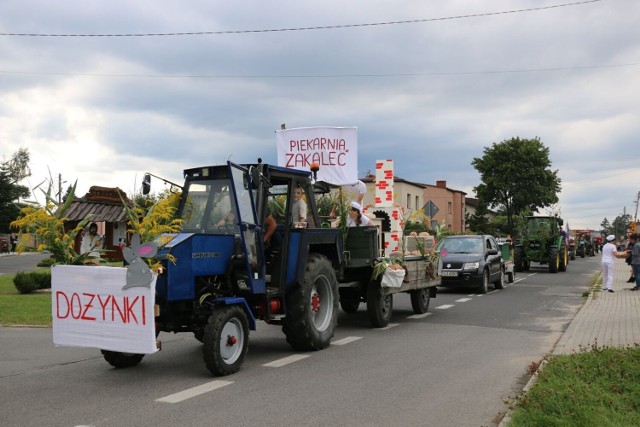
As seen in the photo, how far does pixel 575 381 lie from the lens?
19.8 ft

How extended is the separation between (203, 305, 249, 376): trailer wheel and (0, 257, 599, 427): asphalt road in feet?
0.56

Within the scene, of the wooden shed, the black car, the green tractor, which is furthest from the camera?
the green tractor

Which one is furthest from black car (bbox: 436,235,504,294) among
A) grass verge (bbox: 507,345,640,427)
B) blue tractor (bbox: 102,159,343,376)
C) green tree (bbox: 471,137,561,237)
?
green tree (bbox: 471,137,561,237)

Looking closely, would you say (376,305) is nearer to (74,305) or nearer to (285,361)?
(285,361)

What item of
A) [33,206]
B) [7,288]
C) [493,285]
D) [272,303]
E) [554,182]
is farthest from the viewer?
[554,182]

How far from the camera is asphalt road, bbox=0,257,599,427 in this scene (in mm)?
5523

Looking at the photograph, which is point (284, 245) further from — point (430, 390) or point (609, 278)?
point (609, 278)

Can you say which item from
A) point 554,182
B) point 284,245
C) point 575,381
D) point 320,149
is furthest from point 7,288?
point 554,182

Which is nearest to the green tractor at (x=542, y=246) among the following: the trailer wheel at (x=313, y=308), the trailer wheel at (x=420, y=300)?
the trailer wheel at (x=420, y=300)

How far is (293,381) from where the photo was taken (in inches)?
272

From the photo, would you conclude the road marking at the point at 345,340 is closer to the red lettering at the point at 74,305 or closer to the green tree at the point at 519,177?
Answer: the red lettering at the point at 74,305

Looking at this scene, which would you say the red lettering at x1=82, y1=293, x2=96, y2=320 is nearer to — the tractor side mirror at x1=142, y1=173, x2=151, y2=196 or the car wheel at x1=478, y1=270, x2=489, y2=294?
the tractor side mirror at x1=142, y1=173, x2=151, y2=196

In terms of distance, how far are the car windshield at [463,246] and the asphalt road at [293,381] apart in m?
7.70

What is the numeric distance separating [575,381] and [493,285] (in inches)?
621
